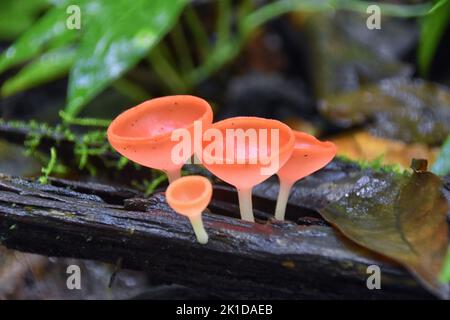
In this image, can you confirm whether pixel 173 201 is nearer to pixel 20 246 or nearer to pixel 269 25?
pixel 20 246

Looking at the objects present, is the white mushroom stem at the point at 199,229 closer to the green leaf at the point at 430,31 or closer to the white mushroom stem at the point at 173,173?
the white mushroom stem at the point at 173,173

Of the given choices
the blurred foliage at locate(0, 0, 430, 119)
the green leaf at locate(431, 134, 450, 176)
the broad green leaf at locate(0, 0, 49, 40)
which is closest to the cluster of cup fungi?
the green leaf at locate(431, 134, 450, 176)

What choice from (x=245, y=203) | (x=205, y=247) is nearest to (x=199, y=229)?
(x=205, y=247)

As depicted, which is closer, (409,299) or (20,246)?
(409,299)

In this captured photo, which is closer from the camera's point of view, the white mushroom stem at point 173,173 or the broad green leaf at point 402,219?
the broad green leaf at point 402,219

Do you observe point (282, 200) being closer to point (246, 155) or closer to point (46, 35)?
point (246, 155)

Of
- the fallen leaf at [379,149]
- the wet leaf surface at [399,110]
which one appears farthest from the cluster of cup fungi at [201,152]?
the wet leaf surface at [399,110]
